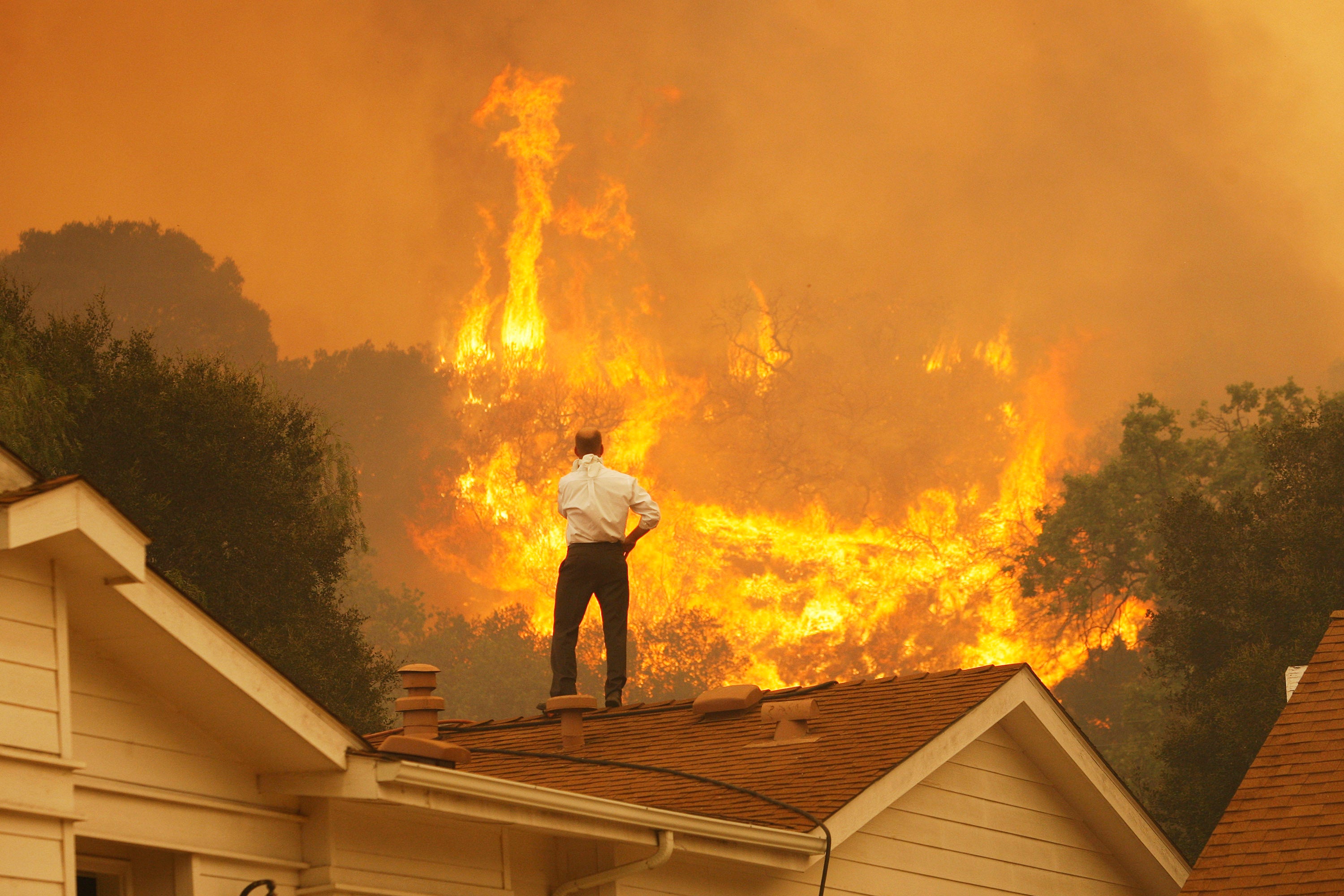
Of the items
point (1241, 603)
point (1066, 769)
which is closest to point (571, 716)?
point (1066, 769)

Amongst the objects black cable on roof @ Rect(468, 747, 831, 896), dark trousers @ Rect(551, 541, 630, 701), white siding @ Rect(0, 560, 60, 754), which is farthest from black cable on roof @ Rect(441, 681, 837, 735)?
white siding @ Rect(0, 560, 60, 754)

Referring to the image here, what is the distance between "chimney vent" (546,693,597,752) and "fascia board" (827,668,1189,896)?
2.20 m

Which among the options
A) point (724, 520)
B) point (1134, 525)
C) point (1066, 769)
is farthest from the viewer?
point (724, 520)

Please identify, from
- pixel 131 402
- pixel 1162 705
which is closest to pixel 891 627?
pixel 1162 705

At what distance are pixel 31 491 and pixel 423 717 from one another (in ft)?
9.02

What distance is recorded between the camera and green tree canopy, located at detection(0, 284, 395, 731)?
125 feet

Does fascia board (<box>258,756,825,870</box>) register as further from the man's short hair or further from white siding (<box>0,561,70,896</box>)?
the man's short hair

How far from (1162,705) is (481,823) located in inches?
1908

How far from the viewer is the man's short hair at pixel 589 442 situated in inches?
494

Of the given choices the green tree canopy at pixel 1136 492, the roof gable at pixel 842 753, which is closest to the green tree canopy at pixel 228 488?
the roof gable at pixel 842 753

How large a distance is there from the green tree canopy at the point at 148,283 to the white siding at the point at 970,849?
73.1m

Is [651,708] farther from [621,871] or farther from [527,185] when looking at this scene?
[527,185]

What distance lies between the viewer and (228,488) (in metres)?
39.0

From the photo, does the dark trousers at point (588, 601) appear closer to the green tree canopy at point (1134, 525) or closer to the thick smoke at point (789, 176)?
the green tree canopy at point (1134, 525)
